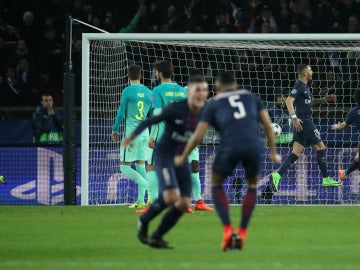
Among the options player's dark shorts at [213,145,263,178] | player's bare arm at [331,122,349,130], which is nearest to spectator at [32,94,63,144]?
player's bare arm at [331,122,349,130]

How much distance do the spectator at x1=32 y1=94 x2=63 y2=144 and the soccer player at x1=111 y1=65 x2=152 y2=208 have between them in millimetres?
2850

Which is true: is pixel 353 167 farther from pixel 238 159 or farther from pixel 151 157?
pixel 238 159

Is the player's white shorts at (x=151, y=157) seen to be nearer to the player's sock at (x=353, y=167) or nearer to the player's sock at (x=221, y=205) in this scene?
the player's sock at (x=353, y=167)

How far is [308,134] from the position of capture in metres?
18.2

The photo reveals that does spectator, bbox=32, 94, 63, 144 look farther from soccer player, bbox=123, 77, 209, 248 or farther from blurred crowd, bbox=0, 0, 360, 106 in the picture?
soccer player, bbox=123, 77, 209, 248

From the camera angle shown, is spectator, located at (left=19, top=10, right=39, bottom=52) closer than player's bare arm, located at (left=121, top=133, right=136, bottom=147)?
No

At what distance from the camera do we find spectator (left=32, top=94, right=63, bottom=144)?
19.5 m

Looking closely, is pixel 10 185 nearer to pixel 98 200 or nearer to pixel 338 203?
pixel 98 200

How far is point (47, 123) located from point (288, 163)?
435cm

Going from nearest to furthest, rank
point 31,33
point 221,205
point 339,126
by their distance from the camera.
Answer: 1. point 221,205
2. point 339,126
3. point 31,33

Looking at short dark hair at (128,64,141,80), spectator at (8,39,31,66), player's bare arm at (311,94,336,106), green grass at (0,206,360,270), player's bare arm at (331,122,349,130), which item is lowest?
green grass at (0,206,360,270)

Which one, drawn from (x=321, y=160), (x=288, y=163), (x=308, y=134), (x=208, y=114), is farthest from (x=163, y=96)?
(x=208, y=114)

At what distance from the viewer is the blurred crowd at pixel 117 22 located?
74.3ft

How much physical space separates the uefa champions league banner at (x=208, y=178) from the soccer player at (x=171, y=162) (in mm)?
7490
